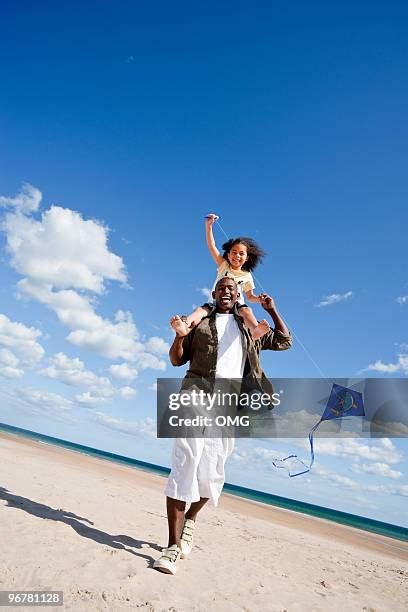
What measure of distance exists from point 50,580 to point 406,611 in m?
3.47

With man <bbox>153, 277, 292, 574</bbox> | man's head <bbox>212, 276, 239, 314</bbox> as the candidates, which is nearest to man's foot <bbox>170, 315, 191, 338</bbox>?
man <bbox>153, 277, 292, 574</bbox>

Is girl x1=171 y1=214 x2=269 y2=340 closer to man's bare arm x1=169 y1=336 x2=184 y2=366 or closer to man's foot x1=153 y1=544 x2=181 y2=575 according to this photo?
man's bare arm x1=169 y1=336 x2=184 y2=366

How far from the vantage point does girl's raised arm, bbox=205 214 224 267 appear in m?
5.14

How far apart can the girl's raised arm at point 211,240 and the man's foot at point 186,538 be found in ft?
9.68

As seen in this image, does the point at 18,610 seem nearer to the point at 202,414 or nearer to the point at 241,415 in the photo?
the point at 202,414

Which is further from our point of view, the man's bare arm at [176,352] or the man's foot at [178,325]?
the man's bare arm at [176,352]

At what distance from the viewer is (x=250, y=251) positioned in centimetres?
489

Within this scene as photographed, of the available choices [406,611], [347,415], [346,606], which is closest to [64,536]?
[346,606]

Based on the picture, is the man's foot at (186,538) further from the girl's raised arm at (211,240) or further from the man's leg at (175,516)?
the girl's raised arm at (211,240)

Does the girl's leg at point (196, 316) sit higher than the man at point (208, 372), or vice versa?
the girl's leg at point (196, 316)

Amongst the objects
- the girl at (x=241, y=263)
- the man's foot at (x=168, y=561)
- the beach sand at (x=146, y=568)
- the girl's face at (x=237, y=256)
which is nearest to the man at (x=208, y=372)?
the man's foot at (x=168, y=561)

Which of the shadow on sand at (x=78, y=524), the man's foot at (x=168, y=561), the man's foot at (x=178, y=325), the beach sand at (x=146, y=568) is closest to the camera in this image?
the beach sand at (x=146, y=568)

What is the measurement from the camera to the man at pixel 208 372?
3383 mm

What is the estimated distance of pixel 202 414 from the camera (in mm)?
3523
